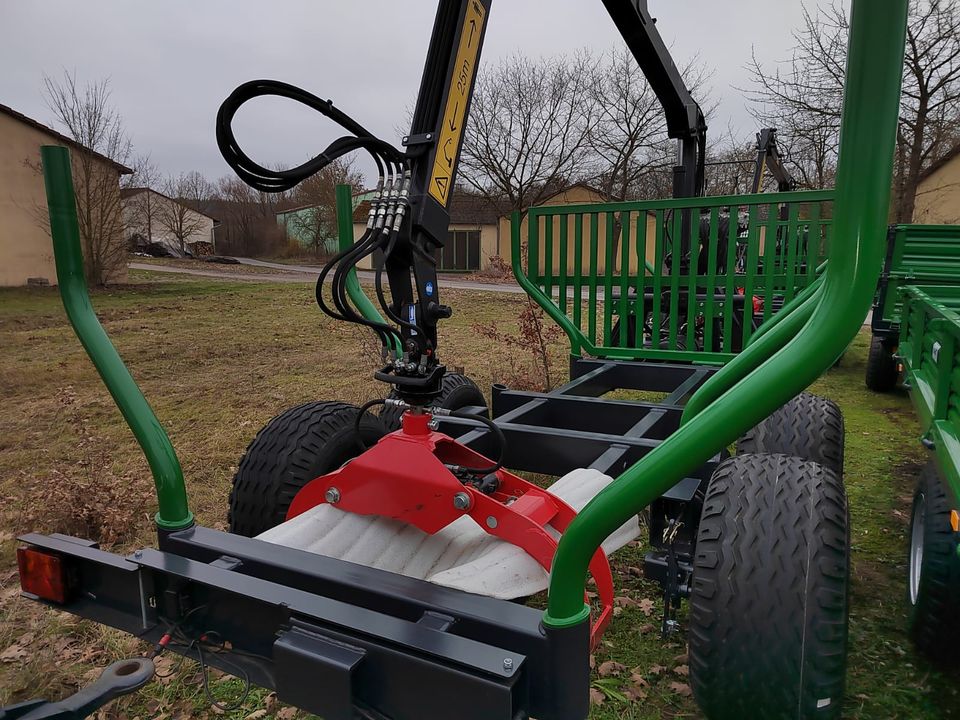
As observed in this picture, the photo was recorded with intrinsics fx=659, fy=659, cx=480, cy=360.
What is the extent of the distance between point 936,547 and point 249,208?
5597 centimetres

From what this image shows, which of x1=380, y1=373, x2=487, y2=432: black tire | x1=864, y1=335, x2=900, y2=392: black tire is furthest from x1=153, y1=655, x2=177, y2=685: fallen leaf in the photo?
x1=864, y1=335, x2=900, y2=392: black tire

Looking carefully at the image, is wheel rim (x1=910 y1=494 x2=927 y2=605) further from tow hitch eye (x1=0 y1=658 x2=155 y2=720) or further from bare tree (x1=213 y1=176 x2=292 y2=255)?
bare tree (x1=213 y1=176 x2=292 y2=255)

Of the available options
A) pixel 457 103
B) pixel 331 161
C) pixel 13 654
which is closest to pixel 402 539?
pixel 331 161

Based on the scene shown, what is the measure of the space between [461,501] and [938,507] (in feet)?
5.44

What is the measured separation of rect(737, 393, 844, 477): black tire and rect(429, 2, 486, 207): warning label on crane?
1.67m

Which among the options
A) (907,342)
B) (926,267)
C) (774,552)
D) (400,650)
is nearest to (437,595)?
(400,650)

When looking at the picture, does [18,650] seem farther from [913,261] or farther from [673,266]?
[913,261]

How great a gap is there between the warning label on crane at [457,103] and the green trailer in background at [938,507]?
1.69 metres

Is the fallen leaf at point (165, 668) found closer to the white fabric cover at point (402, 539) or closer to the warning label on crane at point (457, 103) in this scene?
the white fabric cover at point (402, 539)

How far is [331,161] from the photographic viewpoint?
6.40 feet

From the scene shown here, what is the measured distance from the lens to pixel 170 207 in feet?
147

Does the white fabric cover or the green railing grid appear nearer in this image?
the white fabric cover

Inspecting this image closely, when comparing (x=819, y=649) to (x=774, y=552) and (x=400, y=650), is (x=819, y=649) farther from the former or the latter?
(x=400, y=650)

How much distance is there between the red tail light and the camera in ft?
5.57
